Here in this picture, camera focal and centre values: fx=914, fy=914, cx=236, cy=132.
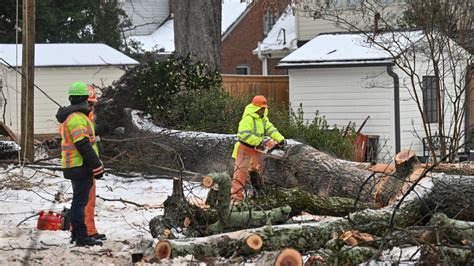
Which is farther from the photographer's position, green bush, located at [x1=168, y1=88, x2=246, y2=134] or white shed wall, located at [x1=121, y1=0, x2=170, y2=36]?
white shed wall, located at [x1=121, y1=0, x2=170, y2=36]

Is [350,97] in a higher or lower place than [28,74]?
lower

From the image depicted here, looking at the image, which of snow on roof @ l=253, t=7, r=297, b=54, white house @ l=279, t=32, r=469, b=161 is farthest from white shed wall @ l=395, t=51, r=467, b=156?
snow on roof @ l=253, t=7, r=297, b=54

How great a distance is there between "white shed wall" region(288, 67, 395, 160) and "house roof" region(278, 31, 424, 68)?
274 millimetres

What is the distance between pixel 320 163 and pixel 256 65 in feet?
87.8

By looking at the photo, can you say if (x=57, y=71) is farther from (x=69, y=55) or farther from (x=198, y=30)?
(x=198, y=30)

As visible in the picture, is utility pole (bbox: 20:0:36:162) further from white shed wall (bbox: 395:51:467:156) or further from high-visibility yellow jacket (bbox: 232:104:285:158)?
white shed wall (bbox: 395:51:467:156)

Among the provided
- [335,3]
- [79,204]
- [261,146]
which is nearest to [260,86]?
[335,3]

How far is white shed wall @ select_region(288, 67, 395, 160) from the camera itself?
20000 millimetres

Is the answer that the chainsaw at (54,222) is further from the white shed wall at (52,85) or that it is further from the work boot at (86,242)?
the white shed wall at (52,85)

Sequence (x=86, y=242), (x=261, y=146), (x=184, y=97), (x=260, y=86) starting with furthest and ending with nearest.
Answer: (x=260, y=86) → (x=184, y=97) → (x=261, y=146) → (x=86, y=242)

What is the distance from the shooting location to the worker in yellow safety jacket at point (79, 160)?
8.87 m

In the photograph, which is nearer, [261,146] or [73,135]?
[73,135]

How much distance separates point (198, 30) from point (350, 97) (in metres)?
3.80

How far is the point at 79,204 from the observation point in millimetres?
8914
